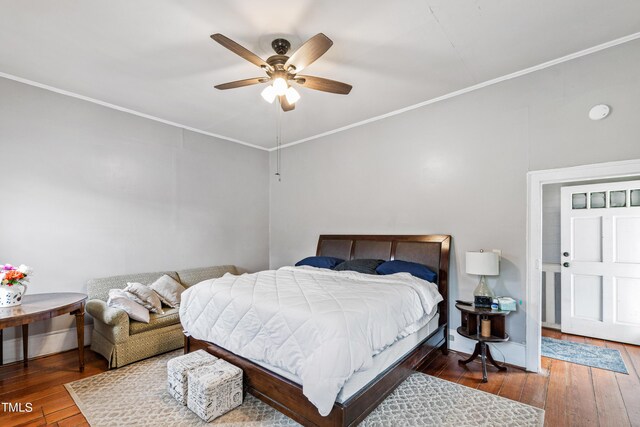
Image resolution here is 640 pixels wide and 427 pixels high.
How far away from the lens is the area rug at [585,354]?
3.17 metres

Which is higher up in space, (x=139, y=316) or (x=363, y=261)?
(x=363, y=261)

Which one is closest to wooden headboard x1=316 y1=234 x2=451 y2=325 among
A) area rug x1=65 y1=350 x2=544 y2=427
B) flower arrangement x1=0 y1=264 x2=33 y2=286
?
area rug x1=65 y1=350 x2=544 y2=427

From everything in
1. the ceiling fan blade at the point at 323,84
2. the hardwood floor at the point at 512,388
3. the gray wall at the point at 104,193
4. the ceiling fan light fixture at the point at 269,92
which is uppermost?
the ceiling fan blade at the point at 323,84

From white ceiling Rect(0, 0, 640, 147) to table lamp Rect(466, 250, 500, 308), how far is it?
6.16 feet

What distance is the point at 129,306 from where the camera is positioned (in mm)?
3195

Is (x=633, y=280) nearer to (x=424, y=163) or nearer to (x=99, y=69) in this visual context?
(x=424, y=163)

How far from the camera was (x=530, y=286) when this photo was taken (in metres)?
3.06

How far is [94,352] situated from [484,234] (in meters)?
4.53

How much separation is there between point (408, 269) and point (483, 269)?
0.77 meters

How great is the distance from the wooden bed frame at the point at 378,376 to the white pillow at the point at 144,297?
74 cm

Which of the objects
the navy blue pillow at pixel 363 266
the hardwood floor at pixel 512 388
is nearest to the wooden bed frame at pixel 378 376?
the navy blue pillow at pixel 363 266

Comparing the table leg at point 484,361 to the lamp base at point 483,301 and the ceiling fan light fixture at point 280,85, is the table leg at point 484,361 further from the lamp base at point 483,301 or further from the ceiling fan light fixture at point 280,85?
the ceiling fan light fixture at point 280,85

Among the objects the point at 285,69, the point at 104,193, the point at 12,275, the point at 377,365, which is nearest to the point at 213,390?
the point at 377,365

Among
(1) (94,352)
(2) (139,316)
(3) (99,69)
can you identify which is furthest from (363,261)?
(3) (99,69)
